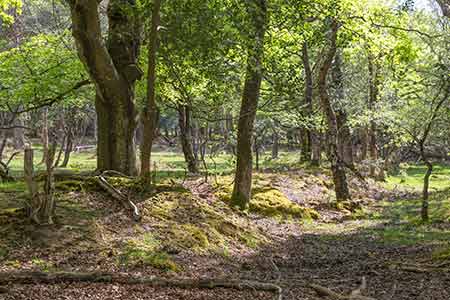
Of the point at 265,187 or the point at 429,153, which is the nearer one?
the point at 265,187

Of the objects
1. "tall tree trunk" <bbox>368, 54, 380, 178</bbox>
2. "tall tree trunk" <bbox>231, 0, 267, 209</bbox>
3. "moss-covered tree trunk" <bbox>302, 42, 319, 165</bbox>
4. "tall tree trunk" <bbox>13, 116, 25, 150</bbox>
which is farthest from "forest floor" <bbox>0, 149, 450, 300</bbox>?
"tall tree trunk" <bbox>13, 116, 25, 150</bbox>

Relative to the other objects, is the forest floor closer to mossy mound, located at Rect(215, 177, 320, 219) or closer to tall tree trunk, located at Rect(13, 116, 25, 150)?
mossy mound, located at Rect(215, 177, 320, 219)

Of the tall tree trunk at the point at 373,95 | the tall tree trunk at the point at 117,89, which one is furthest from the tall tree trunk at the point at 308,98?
the tall tree trunk at the point at 117,89

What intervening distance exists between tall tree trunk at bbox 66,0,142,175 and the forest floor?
4.31ft

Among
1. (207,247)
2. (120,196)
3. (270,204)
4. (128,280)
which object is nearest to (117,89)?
(120,196)

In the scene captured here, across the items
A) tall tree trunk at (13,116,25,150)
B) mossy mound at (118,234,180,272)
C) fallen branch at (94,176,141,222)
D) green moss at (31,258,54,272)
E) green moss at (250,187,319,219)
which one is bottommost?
green moss at (250,187,319,219)

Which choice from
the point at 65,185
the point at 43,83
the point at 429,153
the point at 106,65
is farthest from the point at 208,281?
the point at 429,153

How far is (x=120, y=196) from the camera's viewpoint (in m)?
10.6

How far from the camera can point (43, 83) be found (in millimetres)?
16469

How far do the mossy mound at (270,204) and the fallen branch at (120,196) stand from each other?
6.06m

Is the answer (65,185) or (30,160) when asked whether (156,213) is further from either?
(30,160)

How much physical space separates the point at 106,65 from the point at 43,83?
5618 mm

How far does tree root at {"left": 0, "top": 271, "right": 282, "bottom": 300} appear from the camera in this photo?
6.63 metres

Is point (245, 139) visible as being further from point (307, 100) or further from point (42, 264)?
point (307, 100)
